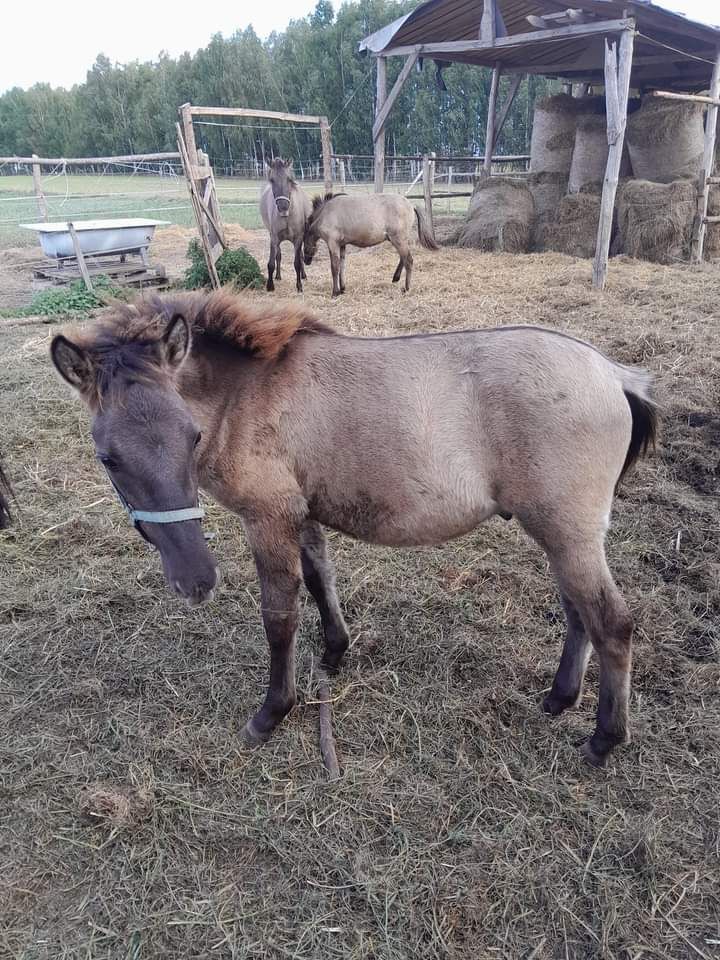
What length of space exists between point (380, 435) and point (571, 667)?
4.20 ft

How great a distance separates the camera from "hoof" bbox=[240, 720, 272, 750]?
2490 mm

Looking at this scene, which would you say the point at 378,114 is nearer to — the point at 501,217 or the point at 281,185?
the point at 281,185

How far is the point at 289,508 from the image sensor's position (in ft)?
7.60

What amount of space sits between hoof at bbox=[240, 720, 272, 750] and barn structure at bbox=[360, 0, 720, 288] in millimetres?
8271

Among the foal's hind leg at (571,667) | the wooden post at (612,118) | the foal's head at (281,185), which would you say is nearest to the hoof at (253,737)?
the foal's hind leg at (571,667)

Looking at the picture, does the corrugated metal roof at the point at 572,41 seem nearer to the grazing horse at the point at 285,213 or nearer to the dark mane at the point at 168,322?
the grazing horse at the point at 285,213

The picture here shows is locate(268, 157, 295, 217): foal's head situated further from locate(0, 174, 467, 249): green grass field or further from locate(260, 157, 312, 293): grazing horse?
locate(0, 174, 467, 249): green grass field

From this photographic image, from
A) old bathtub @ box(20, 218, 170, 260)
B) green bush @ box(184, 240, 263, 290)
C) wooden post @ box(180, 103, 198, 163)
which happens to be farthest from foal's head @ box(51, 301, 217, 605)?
old bathtub @ box(20, 218, 170, 260)

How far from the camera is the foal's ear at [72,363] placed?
187cm

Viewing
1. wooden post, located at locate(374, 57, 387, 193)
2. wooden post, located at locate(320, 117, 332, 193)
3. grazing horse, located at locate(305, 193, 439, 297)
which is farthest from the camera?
wooden post, located at locate(320, 117, 332, 193)

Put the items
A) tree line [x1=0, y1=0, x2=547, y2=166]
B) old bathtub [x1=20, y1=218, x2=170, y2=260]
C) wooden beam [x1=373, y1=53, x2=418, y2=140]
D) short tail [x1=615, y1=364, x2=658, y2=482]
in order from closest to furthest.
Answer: short tail [x1=615, y1=364, x2=658, y2=482] < old bathtub [x1=20, y1=218, x2=170, y2=260] < wooden beam [x1=373, y1=53, x2=418, y2=140] < tree line [x1=0, y1=0, x2=547, y2=166]

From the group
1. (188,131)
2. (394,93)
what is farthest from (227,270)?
(394,93)

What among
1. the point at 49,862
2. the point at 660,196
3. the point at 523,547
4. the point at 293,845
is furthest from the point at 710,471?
the point at 660,196

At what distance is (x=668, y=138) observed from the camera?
10.9 meters
